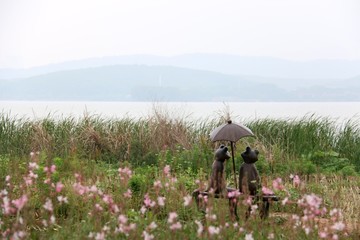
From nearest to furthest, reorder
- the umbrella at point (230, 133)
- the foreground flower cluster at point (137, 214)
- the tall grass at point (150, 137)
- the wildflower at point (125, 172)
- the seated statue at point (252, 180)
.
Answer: the foreground flower cluster at point (137, 214), the wildflower at point (125, 172), the seated statue at point (252, 180), the umbrella at point (230, 133), the tall grass at point (150, 137)

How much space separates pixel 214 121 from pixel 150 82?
165 meters

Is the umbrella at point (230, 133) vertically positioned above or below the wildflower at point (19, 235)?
above

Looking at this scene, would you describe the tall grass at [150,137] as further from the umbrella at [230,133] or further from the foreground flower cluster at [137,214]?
the umbrella at [230,133]

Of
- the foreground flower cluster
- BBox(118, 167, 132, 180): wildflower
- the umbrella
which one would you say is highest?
the umbrella

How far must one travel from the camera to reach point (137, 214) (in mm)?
5203

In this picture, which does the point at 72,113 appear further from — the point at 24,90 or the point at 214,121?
the point at 24,90

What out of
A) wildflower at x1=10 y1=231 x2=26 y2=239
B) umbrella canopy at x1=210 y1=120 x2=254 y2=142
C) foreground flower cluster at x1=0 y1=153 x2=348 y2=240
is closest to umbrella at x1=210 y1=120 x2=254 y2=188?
umbrella canopy at x1=210 y1=120 x2=254 y2=142

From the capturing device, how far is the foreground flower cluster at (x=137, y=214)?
3.62 meters

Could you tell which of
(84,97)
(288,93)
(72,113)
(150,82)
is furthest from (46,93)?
(72,113)

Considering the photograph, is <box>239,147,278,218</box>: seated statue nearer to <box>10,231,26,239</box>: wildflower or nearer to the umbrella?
the umbrella

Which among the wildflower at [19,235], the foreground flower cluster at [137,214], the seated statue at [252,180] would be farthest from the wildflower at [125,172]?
the seated statue at [252,180]

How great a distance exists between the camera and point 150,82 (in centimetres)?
17625

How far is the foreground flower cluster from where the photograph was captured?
362 cm

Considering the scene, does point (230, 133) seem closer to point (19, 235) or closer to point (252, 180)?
point (252, 180)
